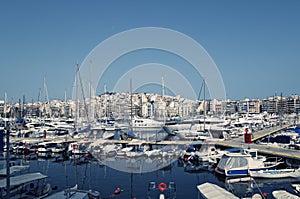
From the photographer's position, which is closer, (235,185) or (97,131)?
(235,185)

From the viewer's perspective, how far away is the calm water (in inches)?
702

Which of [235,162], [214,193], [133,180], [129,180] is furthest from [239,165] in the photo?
[214,193]

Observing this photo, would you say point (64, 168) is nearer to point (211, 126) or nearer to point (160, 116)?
point (211, 126)

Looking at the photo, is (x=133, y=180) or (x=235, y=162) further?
(x=133, y=180)

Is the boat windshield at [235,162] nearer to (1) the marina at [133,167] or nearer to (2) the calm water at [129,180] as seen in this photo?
(1) the marina at [133,167]

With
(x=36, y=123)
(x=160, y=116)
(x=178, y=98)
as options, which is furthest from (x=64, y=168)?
(x=178, y=98)

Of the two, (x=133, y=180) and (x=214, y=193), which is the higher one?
(x=214, y=193)

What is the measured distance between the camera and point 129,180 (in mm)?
20688

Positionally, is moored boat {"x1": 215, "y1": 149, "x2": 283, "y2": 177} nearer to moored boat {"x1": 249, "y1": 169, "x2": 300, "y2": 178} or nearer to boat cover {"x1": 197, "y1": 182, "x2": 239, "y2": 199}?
moored boat {"x1": 249, "y1": 169, "x2": 300, "y2": 178}

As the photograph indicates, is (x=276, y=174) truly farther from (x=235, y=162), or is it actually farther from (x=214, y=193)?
(x=214, y=193)

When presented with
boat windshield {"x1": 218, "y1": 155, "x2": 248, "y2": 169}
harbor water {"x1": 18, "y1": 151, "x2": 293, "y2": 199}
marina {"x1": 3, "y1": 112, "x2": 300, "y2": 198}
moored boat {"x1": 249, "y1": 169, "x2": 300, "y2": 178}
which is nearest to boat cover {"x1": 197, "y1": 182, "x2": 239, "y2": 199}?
marina {"x1": 3, "y1": 112, "x2": 300, "y2": 198}

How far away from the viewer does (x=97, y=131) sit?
4341 cm

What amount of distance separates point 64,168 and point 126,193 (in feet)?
30.3

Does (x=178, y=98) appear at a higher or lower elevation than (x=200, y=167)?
higher
